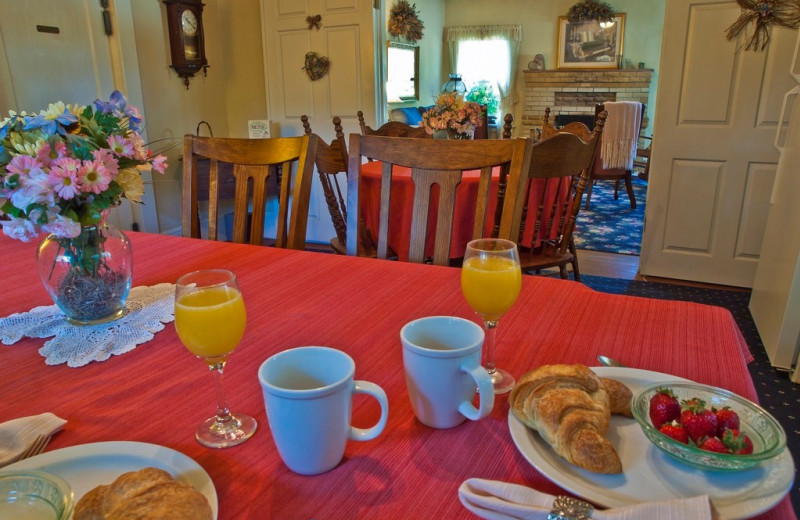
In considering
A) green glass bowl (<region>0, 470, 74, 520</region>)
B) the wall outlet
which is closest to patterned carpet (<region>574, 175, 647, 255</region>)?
the wall outlet

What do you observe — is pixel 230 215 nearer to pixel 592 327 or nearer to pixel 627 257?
pixel 627 257

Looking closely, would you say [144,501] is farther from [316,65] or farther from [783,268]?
[316,65]

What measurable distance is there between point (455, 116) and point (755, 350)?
6.48ft

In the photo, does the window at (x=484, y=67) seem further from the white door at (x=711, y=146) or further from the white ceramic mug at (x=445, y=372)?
the white ceramic mug at (x=445, y=372)

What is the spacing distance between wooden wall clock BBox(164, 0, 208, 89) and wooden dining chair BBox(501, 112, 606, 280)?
2951 mm

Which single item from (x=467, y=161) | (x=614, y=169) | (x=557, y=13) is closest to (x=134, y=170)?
(x=467, y=161)

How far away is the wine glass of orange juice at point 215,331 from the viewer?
596 mm

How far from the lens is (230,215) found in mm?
4555

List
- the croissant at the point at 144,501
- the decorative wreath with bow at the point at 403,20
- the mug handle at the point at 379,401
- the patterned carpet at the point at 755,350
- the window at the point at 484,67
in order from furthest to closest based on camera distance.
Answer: the window at the point at 484,67 < the decorative wreath with bow at the point at 403,20 < the patterned carpet at the point at 755,350 < the mug handle at the point at 379,401 < the croissant at the point at 144,501

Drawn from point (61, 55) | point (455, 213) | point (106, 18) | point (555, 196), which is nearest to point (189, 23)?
point (106, 18)

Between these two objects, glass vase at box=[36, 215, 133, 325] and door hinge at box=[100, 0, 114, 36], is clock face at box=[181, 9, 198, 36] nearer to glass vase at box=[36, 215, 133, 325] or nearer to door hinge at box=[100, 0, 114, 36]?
door hinge at box=[100, 0, 114, 36]

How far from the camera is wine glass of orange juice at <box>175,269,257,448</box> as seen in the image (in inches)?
23.5

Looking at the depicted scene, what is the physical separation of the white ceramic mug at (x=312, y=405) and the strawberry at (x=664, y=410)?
276 millimetres

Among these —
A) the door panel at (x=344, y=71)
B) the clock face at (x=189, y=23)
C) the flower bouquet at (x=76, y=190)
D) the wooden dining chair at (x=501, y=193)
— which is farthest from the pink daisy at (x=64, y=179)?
the clock face at (x=189, y=23)
